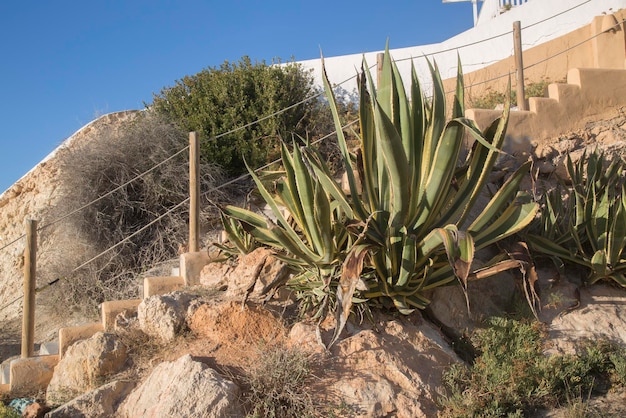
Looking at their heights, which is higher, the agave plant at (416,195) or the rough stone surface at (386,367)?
the agave plant at (416,195)

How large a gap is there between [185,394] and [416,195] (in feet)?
6.72

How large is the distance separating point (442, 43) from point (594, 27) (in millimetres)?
2908

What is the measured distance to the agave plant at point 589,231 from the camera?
16.8 feet

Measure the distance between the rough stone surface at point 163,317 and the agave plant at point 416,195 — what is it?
5.00 ft

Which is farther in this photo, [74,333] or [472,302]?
[74,333]

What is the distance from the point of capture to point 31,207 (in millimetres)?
10305

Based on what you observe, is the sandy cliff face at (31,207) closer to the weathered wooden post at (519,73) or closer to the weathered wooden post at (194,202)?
the weathered wooden post at (194,202)

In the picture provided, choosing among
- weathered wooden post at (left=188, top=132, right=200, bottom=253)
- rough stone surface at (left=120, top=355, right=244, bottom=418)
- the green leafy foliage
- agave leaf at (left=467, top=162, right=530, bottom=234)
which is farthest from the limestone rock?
the green leafy foliage

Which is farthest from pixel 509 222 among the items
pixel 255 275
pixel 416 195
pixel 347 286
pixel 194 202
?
pixel 194 202

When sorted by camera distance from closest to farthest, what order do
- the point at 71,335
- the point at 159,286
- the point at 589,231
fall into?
the point at 589,231
the point at 71,335
the point at 159,286

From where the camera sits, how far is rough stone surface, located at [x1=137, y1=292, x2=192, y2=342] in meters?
4.91

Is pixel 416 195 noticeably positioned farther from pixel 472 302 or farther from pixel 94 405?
pixel 94 405

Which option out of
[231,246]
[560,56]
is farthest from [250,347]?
[560,56]

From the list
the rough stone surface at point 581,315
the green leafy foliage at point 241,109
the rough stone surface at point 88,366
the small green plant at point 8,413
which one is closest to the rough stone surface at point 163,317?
the rough stone surface at point 88,366
